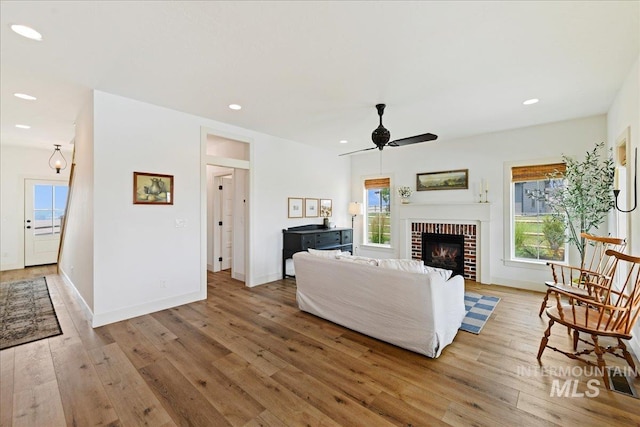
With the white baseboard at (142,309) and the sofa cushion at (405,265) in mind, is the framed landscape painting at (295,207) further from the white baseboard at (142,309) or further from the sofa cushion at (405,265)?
the sofa cushion at (405,265)

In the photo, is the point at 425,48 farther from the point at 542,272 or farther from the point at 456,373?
the point at 542,272

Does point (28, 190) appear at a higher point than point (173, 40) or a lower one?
lower

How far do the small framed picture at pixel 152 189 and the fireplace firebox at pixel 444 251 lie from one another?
193 inches

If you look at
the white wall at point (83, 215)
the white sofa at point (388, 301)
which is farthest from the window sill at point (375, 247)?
the white wall at point (83, 215)

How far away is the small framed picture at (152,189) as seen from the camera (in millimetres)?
3555

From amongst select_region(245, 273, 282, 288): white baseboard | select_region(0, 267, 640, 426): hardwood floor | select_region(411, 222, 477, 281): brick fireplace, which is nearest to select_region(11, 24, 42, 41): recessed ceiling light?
select_region(0, 267, 640, 426): hardwood floor

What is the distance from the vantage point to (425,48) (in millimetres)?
2375

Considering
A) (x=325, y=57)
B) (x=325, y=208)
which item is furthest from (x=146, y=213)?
(x=325, y=208)

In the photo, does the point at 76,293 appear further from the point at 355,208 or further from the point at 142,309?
the point at 355,208

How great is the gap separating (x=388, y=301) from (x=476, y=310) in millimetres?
1766

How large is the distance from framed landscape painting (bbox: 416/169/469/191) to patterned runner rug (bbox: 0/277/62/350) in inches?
247

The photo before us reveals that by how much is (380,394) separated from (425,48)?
2.86 meters

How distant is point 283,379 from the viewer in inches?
87.8

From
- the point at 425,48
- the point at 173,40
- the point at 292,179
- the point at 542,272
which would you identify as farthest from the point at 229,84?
the point at 542,272
